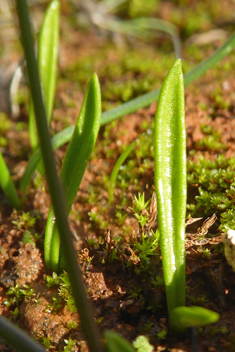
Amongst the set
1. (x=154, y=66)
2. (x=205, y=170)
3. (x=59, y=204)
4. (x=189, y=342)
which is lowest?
(x=189, y=342)

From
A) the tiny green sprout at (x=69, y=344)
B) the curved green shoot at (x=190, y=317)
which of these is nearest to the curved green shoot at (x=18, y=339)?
the tiny green sprout at (x=69, y=344)

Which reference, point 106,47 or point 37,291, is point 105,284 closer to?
point 37,291

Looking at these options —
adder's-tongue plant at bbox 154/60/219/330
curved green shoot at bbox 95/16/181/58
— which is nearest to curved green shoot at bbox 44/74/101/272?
adder's-tongue plant at bbox 154/60/219/330

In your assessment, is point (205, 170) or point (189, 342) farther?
point (205, 170)

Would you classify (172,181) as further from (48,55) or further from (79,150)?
(48,55)

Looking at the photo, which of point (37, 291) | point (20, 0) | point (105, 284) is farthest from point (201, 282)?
point (20, 0)

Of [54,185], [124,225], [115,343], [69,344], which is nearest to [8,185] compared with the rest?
[124,225]
